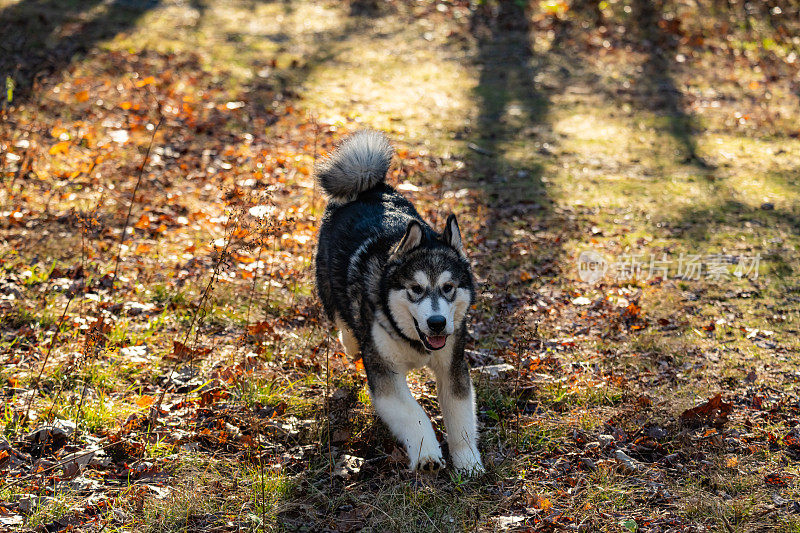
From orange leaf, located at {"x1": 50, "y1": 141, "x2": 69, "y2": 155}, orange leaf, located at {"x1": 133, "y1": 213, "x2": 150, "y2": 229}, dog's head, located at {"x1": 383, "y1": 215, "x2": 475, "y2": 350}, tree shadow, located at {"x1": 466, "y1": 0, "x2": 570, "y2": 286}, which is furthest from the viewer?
orange leaf, located at {"x1": 50, "y1": 141, "x2": 69, "y2": 155}

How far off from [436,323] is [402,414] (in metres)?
0.67

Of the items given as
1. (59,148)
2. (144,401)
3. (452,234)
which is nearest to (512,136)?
(59,148)

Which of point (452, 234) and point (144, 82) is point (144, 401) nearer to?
point (452, 234)

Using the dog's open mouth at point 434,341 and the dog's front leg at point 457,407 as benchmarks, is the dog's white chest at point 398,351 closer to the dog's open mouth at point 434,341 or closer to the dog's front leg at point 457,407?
the dog's front leg at point 457,407

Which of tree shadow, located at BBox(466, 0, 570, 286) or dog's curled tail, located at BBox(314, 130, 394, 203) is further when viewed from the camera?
tree shadow, located at BBox(466, 0, 570, 286)

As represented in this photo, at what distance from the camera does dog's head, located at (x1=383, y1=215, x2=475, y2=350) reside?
424 centimetres

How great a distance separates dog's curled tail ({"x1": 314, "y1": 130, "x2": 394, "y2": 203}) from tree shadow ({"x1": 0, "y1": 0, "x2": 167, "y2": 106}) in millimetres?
6212

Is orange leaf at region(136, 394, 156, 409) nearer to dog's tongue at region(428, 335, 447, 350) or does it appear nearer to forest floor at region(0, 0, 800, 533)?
forest floor at region(0, 0, 800, 533)

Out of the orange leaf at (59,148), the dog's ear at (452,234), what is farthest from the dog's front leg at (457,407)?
the orange leaf at (59,148)

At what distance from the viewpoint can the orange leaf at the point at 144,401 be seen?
489 centimetres

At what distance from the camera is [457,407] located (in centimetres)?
455

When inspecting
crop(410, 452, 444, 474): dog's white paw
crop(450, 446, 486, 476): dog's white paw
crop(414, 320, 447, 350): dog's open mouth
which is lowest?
crop(450, 446, 486, 476): dog's white paw

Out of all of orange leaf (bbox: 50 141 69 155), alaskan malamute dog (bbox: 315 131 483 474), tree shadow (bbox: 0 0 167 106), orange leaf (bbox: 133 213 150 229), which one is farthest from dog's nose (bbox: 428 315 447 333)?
tree shadow (bbox: 0 0 167 106)

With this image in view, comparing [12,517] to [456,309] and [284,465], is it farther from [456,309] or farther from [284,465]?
[456,309]
